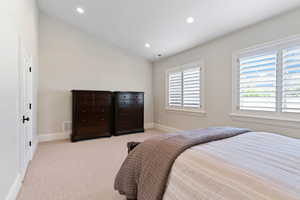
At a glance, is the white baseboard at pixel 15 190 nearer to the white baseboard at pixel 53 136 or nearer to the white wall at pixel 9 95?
the white wall at pixel 9 95

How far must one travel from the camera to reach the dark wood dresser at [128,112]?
482 cm

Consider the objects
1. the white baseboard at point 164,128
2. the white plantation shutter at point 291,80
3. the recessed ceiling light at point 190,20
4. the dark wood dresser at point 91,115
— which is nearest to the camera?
the white plantation shutter at point 291,80

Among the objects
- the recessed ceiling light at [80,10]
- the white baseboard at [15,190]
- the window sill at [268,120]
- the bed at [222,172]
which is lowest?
the white baseboard at [15,190]

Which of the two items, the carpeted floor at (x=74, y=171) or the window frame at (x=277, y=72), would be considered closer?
the carpeted floor at (x=74, y=171)

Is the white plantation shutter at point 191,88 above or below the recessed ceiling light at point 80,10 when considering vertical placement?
below

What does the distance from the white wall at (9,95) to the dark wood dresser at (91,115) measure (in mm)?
2148

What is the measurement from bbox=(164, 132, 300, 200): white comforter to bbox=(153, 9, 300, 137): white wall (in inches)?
71.9

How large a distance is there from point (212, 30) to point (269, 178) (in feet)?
10.3

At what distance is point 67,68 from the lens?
452 cm

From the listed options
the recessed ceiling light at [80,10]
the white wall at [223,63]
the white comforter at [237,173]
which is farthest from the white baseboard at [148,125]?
the white comforter at [237,173]

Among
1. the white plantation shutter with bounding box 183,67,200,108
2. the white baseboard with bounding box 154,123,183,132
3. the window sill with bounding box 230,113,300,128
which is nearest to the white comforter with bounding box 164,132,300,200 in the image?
the window sill with bounding box 230,113,300,128

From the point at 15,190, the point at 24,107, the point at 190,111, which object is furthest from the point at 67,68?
the point at 190,111

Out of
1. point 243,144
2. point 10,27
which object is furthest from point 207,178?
point 10,27

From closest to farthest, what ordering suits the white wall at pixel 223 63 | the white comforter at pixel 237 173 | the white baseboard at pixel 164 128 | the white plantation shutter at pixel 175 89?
the white comforter at pixel 237 173, the white wall at pixel 223 63, the white plantation shutter at pixel 175 89, the white baseboard at pixel 164 128
